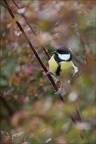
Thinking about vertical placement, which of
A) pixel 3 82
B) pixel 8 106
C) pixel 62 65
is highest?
pixel 3 82

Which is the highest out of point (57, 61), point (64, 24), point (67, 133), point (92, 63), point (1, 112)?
point (1, 112)

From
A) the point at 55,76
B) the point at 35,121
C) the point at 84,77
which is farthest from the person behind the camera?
the point at 55,76

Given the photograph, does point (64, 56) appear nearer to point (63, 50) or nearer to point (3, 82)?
point (63, 50)

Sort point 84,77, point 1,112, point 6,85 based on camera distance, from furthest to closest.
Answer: point 1,112 → point 6,85 → point 84,77

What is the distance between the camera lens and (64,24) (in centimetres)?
133

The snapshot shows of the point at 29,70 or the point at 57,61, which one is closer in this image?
the point at 57,61

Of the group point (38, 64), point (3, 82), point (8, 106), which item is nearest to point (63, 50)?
point (38, 64)

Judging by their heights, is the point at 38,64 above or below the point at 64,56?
above

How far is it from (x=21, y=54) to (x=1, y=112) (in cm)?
71

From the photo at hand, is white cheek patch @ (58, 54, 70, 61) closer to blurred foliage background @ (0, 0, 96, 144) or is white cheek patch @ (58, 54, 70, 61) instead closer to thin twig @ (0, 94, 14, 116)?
Answer: blurred foliage background @ (0, 0, 96, 144)

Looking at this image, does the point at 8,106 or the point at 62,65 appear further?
the point at 8,106

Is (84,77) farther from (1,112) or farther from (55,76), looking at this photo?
→ (1,112)

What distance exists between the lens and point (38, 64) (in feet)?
9.19

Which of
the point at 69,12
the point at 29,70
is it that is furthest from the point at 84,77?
the point at 29,70
